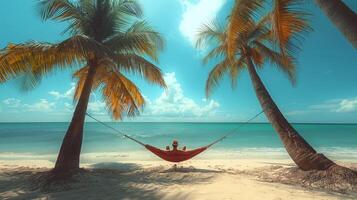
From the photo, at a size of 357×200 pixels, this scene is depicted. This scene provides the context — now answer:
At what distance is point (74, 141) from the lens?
570cm

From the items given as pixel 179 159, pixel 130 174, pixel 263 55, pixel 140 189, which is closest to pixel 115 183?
pixel 140 189

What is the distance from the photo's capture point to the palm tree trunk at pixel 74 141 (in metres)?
5.51

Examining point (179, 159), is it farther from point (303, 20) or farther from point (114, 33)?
point (303, 20)

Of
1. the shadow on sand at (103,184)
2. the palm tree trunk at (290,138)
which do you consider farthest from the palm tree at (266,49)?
the shadow on sand at (103,184)

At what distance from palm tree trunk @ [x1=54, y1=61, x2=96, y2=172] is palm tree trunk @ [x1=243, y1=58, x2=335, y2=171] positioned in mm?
3408

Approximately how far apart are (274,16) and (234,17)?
63 centimetres

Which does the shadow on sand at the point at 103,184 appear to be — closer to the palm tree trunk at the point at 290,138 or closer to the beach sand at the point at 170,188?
the beach sand at the point at 170,188

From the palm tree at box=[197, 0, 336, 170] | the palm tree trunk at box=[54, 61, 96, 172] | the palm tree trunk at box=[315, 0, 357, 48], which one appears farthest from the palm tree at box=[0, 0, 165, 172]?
the palm tree trunk at box=[315, 0, 357, 48]

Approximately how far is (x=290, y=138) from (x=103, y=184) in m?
3.45

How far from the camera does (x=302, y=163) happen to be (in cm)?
545

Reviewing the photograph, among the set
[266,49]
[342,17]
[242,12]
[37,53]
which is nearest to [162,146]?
[266,49]

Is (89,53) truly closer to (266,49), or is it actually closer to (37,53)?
(37,53)

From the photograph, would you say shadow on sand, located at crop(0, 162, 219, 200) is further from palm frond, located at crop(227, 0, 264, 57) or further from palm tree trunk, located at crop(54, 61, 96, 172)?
palm frond, located at crop(227, 0, 264, 57)

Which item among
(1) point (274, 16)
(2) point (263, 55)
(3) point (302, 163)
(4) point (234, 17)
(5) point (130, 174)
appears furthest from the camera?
(2) point (263, 55)
